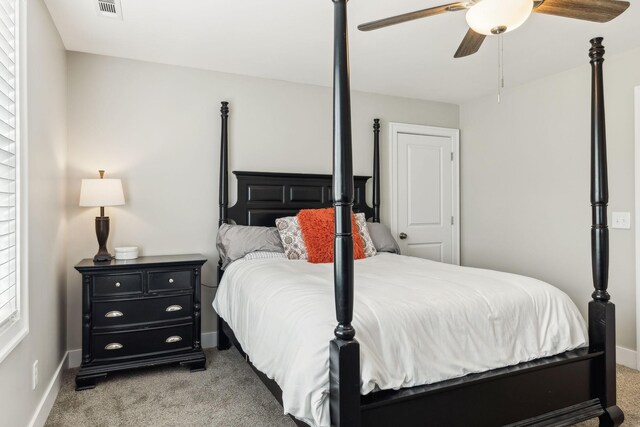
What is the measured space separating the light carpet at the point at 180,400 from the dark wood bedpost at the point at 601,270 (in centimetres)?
29

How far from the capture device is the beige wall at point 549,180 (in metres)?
3.15

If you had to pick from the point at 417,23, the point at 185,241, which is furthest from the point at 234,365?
the point at 417,23

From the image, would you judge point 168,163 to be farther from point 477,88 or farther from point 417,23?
point 477,88

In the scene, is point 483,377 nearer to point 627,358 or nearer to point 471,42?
point 471,42

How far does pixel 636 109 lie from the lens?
303 centimetres

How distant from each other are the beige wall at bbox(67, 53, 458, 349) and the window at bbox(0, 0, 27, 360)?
4.35 ft

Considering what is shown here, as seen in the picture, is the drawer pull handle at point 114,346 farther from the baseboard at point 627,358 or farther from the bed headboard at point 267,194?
the baseboard at point 627,358

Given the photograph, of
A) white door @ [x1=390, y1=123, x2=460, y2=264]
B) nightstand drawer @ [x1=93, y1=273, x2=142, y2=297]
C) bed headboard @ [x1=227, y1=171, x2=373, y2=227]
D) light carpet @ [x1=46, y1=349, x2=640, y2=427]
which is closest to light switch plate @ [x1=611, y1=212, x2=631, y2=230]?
light carpet @ [x1=46, y1=349, x2=640, y2=427]

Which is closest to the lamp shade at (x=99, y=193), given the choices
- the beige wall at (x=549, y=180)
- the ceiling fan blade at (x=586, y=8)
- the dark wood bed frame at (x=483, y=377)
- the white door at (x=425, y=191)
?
the dark wood bed frame at (x=483, y=377)

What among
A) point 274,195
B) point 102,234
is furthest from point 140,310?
point 274,195

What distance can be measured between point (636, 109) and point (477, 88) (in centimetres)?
138

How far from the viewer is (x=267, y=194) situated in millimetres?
3664

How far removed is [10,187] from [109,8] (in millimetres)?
1310

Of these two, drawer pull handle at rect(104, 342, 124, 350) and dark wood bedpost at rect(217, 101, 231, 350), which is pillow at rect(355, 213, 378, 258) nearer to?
dark wood bedpost at rect(217, 101, 231, 350)
